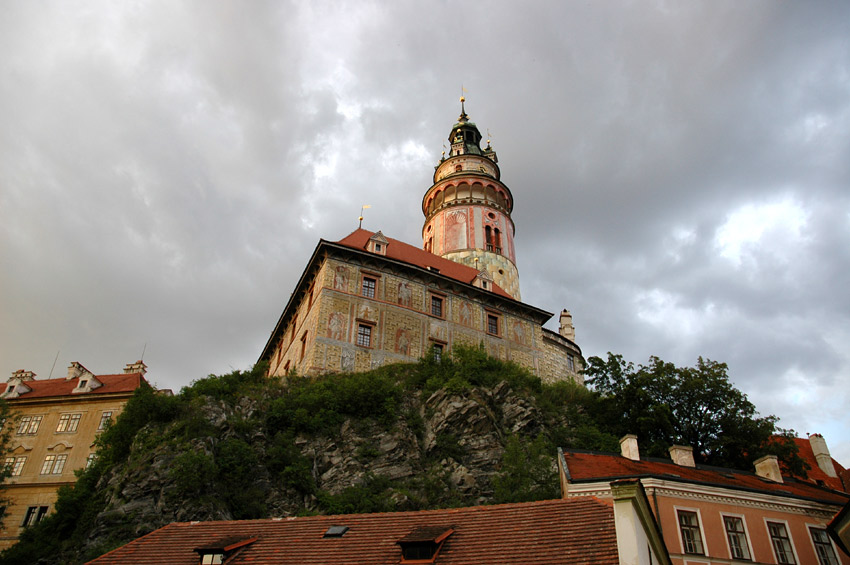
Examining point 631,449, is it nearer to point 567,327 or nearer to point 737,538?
point 737,538

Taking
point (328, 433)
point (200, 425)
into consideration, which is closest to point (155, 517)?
point (200, 425)

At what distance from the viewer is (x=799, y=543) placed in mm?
18797

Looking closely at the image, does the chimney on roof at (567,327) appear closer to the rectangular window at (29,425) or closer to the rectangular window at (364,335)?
the rectangular window at (364,335)

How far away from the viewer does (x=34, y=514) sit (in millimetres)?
29812

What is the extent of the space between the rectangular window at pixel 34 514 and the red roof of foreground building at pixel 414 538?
791 inches

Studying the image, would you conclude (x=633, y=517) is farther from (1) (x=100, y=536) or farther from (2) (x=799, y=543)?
(1) (x=100, y=536)

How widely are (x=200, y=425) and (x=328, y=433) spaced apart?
16.4 feet

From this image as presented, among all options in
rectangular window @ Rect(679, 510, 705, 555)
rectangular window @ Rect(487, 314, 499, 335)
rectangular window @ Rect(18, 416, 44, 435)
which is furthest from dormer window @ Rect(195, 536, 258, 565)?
rectangular window @ Rect(18, 416, 44, 435)

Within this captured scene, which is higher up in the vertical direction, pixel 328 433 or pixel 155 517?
pixel 328 433

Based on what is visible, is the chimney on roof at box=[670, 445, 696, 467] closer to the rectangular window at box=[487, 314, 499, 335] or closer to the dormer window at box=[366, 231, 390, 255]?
the rectangular window at box=[487, 314, 499, 335]

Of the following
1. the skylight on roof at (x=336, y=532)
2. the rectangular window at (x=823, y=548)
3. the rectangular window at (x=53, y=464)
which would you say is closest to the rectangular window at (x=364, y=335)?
the rectangular window at (x=53, y=464)

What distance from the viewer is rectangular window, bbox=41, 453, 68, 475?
31062 millimetres

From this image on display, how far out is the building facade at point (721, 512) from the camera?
58.2 ft

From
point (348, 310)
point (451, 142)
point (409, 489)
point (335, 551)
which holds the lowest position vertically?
point (335, 551)
